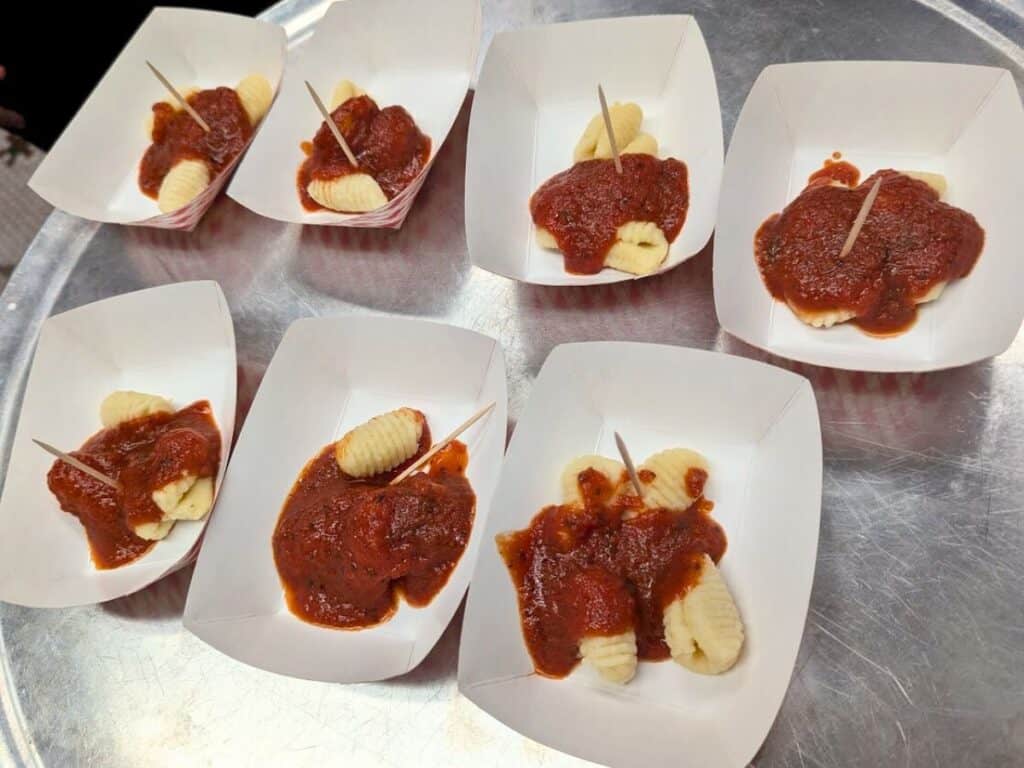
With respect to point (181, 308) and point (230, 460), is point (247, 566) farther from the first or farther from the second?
point (181, 308)

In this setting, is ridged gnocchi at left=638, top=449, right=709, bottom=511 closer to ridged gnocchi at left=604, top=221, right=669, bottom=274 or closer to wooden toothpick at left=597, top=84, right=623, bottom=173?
ridged gnocchi at left=604, top=221, right=669, bottom=274

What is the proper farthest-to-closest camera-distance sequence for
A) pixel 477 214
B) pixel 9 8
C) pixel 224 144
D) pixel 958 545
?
1. pixel 9 8
2. pixel 224 144
3. pixel 477 214
4. pixel 958 545

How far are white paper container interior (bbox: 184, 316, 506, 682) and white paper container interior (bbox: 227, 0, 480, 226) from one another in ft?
1.94

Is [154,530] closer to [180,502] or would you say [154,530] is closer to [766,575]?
[180,502]

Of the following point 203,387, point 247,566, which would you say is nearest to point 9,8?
point 203,387

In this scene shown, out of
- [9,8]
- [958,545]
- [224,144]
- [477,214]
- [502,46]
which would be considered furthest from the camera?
[9,8]

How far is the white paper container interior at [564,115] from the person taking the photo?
8.52 feet

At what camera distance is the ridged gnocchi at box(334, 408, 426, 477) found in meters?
2.35

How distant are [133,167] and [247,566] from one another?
184 centimetres

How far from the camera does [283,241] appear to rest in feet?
9.90

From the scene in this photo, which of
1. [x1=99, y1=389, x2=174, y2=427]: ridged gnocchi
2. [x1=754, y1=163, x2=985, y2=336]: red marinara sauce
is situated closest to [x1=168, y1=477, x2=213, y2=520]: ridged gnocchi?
[x1=99, y1=389, x2=174, y2=427]: ridged gnocchi

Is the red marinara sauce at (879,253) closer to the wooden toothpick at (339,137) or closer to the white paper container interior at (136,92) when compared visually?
Answer: the wooden toothpick at (339,137)

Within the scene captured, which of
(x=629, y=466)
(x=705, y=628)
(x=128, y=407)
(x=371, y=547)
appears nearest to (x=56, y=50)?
(x=128, y=407)

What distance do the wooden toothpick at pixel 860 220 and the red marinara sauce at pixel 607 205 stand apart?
1.64 ft
